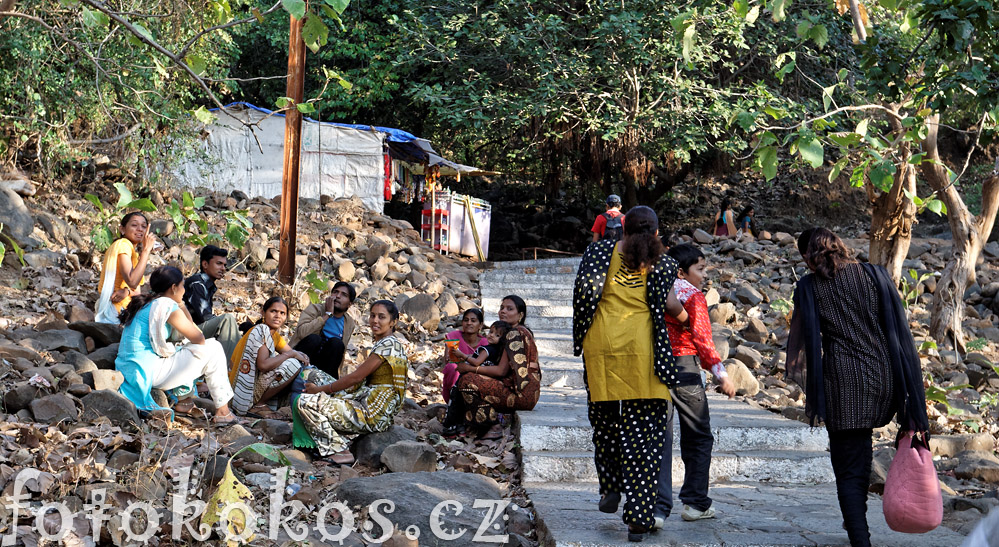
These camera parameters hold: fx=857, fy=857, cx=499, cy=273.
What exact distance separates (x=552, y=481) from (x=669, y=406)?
5.29ft

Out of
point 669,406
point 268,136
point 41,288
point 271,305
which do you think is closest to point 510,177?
point 268,136

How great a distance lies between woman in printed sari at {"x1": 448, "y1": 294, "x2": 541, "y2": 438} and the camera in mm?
6418

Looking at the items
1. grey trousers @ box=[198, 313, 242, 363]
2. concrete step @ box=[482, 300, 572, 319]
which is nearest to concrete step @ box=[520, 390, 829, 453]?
grey trousers @ box=[198, 313, 242, 363]

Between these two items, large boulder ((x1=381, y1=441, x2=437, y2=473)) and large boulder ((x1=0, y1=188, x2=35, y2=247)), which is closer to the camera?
large boulder ((x1=381, y1=441, x2=437, y2=473))

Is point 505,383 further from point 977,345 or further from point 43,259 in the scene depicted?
point 977,345

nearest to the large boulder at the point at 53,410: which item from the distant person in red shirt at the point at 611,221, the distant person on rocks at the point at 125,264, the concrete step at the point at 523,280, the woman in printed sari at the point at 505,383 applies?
the distant person on rocks at the point at 125,264

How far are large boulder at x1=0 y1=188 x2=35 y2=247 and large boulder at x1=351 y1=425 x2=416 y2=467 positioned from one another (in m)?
6.56

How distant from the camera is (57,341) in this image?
267 inches

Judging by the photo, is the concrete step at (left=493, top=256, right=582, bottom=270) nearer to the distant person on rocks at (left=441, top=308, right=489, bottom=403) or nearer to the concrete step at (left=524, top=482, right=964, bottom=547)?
the distant person on rocks at (left=441, top=308, right=489, bottom=403)

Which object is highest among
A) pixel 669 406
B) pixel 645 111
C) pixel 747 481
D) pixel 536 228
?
pixel 645 111

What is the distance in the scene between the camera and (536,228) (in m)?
23.7

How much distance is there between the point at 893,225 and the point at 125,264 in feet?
28.6

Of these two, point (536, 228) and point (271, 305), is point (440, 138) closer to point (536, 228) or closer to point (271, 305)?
point (536, 228)

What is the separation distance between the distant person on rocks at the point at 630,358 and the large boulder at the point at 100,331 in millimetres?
4590
